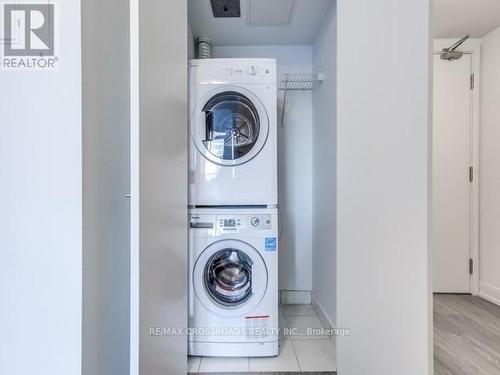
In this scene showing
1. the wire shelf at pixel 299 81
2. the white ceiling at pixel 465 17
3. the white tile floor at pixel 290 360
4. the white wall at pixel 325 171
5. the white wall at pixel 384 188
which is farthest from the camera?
the wire shelf at pixel 299 81

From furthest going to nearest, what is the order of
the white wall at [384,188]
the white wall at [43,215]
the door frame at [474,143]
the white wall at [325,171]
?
the door frame at [474,143] → the white wall at [325,171] → the white wall at [384,188] → the white wall at [43,215]

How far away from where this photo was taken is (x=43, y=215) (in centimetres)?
77

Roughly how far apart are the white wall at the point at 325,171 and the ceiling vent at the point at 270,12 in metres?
0.29

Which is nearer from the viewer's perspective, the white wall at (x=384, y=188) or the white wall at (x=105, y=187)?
the white wall at (x=105, y=187)

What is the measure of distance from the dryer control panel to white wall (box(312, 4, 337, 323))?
1.54 feet

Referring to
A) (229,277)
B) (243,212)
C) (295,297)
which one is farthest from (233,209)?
(295,297)

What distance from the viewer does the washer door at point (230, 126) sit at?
173 cm

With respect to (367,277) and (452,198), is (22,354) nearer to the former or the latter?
(367,277)

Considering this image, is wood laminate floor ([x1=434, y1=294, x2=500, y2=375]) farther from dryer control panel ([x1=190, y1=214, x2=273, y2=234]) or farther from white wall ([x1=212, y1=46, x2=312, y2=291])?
dryer control panel ([x1=190, y1=214, x2=273, y2=234])

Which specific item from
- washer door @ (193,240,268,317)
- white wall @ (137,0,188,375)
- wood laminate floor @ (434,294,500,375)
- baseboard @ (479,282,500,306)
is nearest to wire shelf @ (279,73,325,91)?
white wall @ (137,0,188,375)

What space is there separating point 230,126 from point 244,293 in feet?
3.33

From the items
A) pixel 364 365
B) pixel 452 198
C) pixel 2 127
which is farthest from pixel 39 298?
pixel 452 198

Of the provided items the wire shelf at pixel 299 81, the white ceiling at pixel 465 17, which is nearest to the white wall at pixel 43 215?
the wire shelf at pixel 299 81

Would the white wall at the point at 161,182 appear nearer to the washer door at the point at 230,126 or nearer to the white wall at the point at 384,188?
the washer door at the point at 230,126
